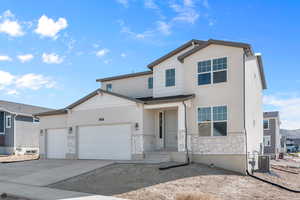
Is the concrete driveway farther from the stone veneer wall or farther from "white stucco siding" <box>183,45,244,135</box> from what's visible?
"white stucco siding" <box>183,45,244,135</box>

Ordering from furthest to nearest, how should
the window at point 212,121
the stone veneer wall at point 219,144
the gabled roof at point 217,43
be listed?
the window at point 212,121, the gabled roof at point 217,43, the stone veneer wall at point 219,144

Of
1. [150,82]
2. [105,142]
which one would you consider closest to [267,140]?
[150,82]

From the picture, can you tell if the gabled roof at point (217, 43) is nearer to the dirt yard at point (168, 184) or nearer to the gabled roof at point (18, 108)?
the dirt yard at point (168, 184)

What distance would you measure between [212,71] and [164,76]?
3412mm

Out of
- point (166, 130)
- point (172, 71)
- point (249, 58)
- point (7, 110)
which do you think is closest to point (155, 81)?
point (172, 71)

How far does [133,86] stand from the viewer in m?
22.6

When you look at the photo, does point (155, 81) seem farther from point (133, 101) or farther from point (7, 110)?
point (7, 110)

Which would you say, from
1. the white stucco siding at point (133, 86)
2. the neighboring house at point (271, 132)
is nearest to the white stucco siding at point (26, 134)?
the white stucco siding at point (133, 86)

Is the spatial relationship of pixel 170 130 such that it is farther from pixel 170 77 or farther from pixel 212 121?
pixel 170 77

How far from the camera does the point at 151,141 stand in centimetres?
1878

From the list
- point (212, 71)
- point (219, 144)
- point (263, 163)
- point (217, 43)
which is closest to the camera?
point (219, 144)

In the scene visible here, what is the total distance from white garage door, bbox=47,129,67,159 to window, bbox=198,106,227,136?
416 inches

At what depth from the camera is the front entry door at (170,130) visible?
18.7m

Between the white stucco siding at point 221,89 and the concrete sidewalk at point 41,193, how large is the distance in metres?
8.35
